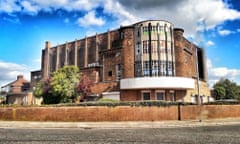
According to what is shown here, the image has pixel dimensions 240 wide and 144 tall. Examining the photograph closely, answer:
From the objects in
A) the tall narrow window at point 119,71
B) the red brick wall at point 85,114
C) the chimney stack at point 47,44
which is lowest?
the red brick wall at point 85,114

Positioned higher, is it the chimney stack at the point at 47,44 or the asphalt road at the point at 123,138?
the chimney stack at the point at 47,44

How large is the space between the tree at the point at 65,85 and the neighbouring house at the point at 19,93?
17583mm

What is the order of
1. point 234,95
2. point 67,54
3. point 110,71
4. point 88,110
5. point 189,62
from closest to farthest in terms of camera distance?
point 88,110 < point 110,71 < point 189,62 < point 234,95 < point 67,54

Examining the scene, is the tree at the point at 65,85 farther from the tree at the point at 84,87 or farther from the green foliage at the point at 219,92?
the green foliage at the point at 219,92

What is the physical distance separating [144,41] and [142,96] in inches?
356

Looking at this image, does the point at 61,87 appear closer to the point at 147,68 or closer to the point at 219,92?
the point at 147,68

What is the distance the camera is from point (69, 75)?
37.2 metres

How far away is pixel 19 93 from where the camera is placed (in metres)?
55.8

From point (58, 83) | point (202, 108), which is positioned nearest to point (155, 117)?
point (202, 108)

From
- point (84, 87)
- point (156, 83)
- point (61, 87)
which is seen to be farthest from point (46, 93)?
point (156, 83)

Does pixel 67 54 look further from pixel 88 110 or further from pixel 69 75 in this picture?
pixel 88 110

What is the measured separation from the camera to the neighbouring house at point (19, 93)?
54281 millimetres

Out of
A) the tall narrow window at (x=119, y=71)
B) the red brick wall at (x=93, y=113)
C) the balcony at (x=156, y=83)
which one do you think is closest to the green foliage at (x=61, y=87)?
the tall narrow window at (x=119, y=71)

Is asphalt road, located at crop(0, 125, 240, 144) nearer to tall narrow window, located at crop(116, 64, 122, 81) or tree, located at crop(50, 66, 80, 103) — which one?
tree, located at crop(50, 66, 80, 103)
